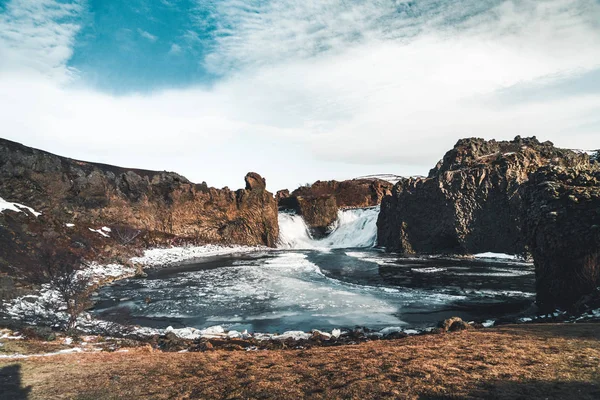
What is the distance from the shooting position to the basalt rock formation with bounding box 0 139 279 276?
142 ft

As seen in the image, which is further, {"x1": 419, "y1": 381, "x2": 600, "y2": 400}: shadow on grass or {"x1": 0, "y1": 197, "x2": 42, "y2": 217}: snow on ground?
{"x1": 0, "y1": 197, "x2": 42, "y2": 217}: snow on ground

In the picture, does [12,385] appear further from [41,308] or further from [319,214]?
[319,214]

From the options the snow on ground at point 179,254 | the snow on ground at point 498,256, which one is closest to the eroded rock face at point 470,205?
the snow on ground at point 498,256

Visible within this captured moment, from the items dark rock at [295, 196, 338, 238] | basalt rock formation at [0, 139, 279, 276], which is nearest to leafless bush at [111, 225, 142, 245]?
basalt rock formation at [0, 139, 279, 276]

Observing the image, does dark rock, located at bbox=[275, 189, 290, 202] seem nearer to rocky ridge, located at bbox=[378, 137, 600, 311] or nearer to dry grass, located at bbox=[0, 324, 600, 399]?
rocky ridge, located at bbox=[378, 137, 600, 311]

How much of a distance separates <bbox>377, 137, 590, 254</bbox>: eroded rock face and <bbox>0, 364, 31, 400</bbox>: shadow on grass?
54.7 m

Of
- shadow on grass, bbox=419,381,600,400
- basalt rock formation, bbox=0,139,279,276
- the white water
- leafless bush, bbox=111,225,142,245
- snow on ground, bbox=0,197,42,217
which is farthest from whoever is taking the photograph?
the white water

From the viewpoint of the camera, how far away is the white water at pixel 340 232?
89875 millimetres

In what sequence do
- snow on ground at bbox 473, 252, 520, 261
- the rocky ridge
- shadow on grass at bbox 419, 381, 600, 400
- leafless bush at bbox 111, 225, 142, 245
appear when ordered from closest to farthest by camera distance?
shadow on grass at bbox 419, 381, 600, 400 < the rocky ridge < snow on ground at bbox 473, 252, 520, 261 < leafless bush at bbox 111, 225, 142, 245

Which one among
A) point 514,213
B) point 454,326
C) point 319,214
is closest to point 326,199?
point 319,214

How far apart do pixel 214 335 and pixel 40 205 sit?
39.5 m

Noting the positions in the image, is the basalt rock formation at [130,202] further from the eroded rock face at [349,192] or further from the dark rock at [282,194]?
the eroded rock face at [349,192]

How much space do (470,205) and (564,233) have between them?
40787mm

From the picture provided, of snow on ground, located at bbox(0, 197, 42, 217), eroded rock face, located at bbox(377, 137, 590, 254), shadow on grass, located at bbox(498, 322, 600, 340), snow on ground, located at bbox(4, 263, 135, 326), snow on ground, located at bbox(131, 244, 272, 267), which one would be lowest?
snow on ground, located at bbox(131, 244, 272, 267)
